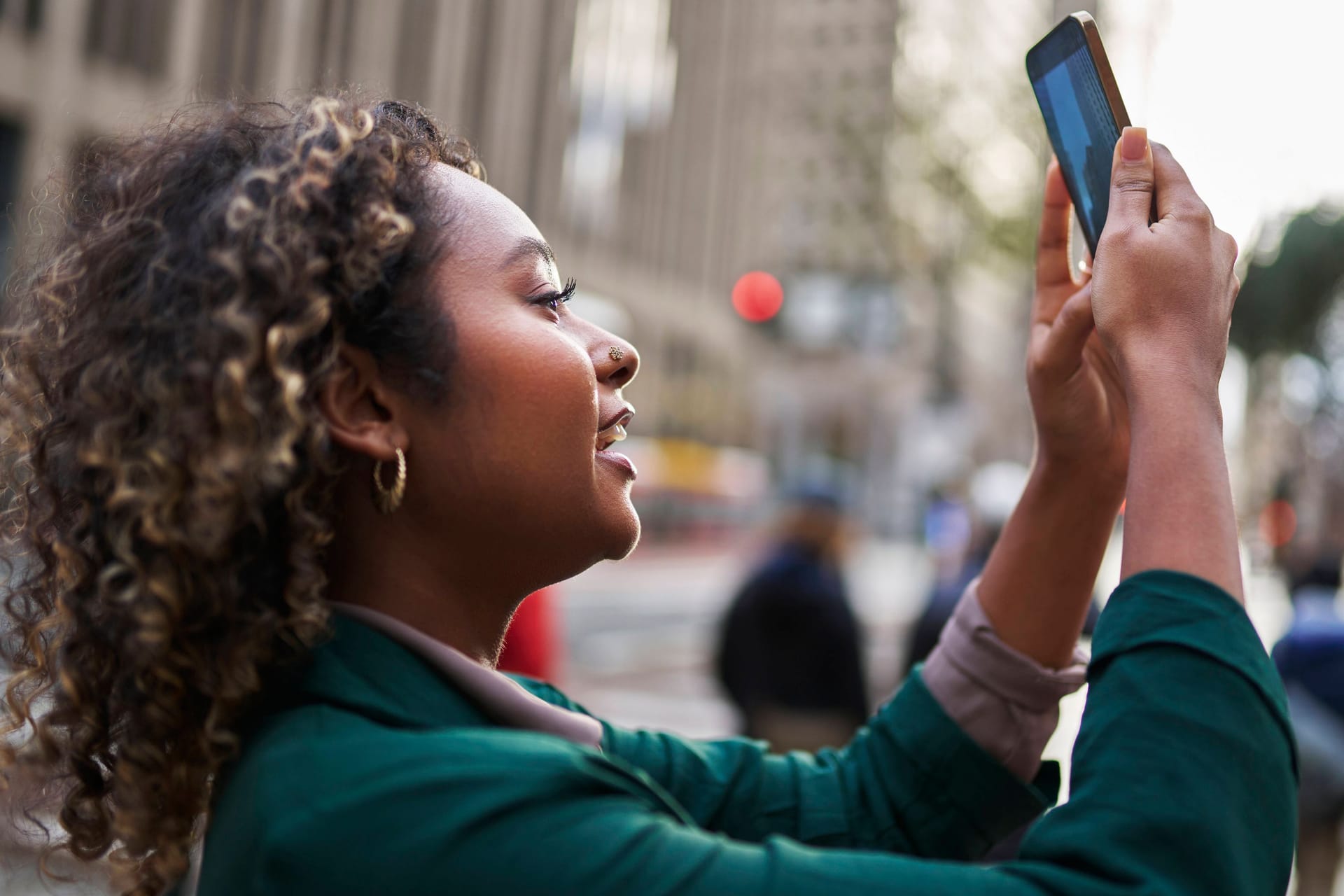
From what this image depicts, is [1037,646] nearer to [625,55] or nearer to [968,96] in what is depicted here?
[968,96]

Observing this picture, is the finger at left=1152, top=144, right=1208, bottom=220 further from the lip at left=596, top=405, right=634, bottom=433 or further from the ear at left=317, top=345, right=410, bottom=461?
the ear at left=317, top=345, right=410, bottom=461

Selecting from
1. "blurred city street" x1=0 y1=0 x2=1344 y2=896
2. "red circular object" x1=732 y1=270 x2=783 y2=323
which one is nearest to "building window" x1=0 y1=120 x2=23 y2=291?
"blurred city street" x1=0 y1=0 x2=1344 y2=896

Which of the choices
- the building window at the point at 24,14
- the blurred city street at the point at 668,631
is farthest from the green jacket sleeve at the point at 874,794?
the building window at the point at 24,14

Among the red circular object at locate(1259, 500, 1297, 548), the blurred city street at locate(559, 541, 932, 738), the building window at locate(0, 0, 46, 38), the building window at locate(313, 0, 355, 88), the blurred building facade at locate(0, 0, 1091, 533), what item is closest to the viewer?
the blurred city street at locate(559, 541, 932, 738)

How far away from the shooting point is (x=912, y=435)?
6172 centimetres

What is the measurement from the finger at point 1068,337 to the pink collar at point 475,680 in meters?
0.85

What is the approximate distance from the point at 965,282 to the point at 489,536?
16.1 metres

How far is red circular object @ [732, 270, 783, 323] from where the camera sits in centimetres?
1592

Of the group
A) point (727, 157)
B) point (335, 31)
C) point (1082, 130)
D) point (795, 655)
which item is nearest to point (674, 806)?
point (1082, 130)

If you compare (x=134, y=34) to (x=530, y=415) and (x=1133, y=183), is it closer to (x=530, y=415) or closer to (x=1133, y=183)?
(x=530, y=415)

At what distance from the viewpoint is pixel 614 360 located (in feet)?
4.75

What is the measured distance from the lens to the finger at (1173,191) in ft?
4.10

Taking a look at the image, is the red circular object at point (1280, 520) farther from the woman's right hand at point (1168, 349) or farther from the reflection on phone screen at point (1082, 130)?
the woman's right hand at point (1168, 349)

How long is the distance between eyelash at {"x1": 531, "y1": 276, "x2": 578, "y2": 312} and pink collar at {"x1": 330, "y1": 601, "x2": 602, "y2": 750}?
1.39ft
